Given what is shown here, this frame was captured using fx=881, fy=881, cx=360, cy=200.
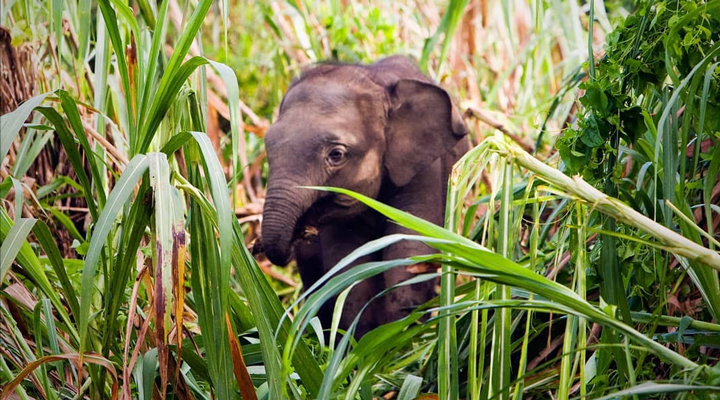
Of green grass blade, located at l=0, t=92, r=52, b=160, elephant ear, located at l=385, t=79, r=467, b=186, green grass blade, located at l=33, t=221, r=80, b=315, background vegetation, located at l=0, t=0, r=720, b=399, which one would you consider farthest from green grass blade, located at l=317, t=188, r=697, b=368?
elephant ear, located at l=385, t=79, r=467, b=186

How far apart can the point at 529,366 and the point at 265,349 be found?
0.81m

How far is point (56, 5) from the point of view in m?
1.51

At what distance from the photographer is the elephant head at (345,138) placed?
2.88 metres

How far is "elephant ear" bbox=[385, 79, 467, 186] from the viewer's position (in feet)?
10.6

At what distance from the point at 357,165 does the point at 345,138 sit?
112 millimetres

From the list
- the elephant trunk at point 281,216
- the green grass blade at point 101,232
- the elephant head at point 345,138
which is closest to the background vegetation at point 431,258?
the green grass blade at point 101,232

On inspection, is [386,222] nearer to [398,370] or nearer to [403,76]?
[403,76]

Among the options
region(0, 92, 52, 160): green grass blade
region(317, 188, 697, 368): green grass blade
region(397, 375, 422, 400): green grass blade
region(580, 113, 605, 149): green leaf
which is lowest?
region(397, 375, 422, 400): green grass blade

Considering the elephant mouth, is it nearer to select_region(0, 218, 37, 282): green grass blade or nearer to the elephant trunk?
the elephant trunk

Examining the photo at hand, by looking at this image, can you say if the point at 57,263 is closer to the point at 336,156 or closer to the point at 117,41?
the point at 117,41

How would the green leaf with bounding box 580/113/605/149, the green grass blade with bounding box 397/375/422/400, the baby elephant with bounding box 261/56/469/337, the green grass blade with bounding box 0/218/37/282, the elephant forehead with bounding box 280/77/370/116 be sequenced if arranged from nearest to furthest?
the green grass blade with bounding box 0/218/37/282 → the green leaf with bounding box 580/113/605/149 → the green grass blade with bounding box 397/375/422/400 → the baby elephant with bounding box 261/56/469/337 → the elephant forehead with bounding box 280/77/370/116

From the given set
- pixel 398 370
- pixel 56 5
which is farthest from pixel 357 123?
pixel 56 5

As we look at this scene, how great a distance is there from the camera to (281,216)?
9.22 feet

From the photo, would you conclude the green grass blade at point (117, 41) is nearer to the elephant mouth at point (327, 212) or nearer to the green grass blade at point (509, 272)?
the green grass blade at point (509, 272)
